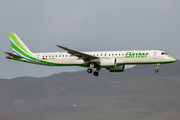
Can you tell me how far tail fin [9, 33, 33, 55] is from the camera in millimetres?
69188

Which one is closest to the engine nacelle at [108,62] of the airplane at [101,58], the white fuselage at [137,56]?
the airplane at [101,58]

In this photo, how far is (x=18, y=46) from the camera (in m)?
69.9

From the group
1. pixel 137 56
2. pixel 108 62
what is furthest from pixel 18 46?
pixel 137 56

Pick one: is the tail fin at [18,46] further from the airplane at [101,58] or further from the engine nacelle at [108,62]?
the engine nacelle at [108,62]

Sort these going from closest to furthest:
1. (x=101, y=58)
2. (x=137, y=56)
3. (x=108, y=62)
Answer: (x=108, y=62) < (x=137, y=56) < (x=101, y=58)

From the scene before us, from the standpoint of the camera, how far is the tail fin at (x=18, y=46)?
2724 inches

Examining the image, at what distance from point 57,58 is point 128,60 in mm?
15731

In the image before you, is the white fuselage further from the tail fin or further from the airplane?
the tail fin

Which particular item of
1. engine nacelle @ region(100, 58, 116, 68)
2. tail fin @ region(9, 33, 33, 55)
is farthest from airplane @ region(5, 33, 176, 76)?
tail fin @ region(9, 33, 33, 55)

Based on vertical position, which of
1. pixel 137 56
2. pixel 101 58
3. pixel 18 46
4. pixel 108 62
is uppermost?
pixel 18 46

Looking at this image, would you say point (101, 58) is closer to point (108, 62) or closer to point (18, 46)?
point (108, 62)

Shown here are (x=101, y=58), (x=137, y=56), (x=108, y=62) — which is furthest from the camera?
(x=101, y=58)

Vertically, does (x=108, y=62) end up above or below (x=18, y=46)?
below

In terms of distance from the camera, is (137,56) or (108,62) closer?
(108,62)
